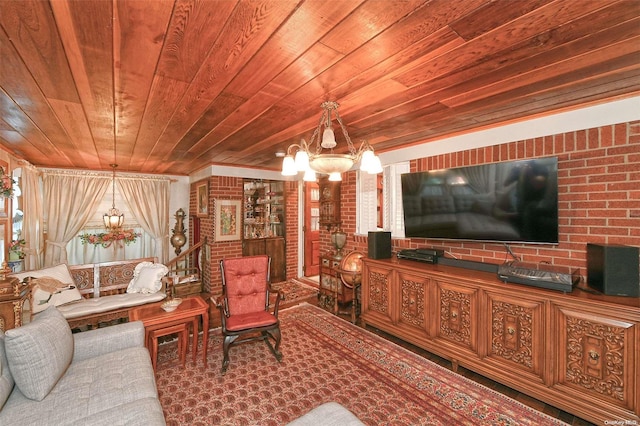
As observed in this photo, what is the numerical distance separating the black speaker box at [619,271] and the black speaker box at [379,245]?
1.87m

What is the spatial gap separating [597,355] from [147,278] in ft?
15.1

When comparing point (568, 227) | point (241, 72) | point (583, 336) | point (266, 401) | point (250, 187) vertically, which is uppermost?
point (241, 72)

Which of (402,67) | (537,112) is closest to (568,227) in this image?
(537,112)

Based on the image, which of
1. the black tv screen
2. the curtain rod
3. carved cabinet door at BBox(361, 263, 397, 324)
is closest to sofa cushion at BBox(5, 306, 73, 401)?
carved cabinet door at BBox(361, 263, 397, 324)

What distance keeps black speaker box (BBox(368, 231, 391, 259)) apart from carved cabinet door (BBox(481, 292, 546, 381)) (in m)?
1.27

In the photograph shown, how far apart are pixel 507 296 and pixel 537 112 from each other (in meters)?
1.63

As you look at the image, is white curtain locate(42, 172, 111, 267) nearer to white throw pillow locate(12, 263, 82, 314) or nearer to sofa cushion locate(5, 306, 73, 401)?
white throw pillow locate(12, 263, 82, 314)

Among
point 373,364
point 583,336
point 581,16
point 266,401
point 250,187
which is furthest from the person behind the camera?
point 250,187

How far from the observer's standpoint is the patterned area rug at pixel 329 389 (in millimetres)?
1927

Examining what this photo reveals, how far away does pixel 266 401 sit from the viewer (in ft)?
6.85

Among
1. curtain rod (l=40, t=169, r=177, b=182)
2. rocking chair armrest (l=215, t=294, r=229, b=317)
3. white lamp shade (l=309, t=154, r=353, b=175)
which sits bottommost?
rocking chair armrest (l=215, t=294, r=229, b=317)

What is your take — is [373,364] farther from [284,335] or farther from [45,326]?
[45,326]

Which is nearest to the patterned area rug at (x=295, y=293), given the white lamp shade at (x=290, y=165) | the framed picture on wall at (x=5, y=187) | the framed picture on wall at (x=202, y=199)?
the framed picture on wall at (x=202, y=199)

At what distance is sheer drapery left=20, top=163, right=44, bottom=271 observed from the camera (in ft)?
12.4
